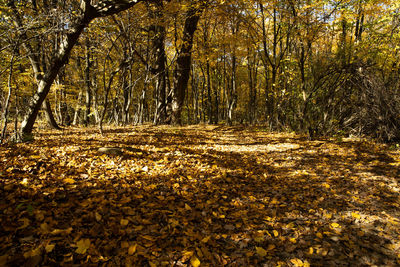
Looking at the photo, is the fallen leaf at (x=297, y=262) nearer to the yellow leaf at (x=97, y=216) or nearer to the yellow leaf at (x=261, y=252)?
the yellow leaf at (x=261, y=252)

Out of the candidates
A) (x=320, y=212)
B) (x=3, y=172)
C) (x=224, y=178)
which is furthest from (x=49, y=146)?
(x=320, y=212)

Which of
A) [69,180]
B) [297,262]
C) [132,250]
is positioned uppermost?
[69,180]

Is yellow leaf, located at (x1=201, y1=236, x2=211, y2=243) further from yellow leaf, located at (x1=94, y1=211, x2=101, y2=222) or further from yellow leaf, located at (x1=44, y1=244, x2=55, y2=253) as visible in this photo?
yellow leaf, located at (x1=44, y1=244, x2=55, y2=253)

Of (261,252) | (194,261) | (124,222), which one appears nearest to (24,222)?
(124,222)

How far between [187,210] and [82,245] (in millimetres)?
1496

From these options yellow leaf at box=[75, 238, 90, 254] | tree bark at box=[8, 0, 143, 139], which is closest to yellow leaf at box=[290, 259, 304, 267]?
yellow leaf at box=[75, 238, 90, 254]

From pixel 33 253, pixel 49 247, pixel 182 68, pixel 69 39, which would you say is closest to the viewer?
pixel 33 253

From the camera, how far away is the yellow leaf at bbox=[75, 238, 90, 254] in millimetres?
1963

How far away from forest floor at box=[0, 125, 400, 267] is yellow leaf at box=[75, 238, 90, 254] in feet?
0.04

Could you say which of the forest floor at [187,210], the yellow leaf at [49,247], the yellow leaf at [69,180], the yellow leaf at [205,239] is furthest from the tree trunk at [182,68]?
the yellow leaf at [49,247]

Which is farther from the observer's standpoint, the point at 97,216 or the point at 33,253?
the point at 97,216

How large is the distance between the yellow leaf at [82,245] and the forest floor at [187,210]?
12 mm

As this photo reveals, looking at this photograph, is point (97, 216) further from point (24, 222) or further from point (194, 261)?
point (194, 261)

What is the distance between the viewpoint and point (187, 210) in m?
3.12
